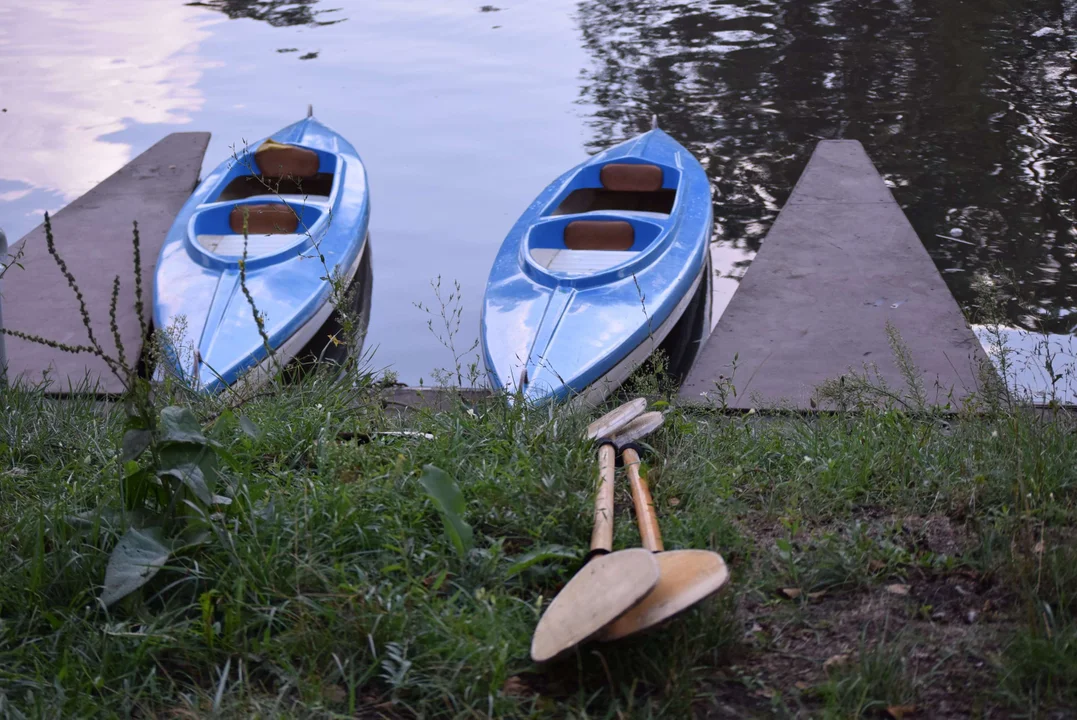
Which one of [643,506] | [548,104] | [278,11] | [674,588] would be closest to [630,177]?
[548,104]

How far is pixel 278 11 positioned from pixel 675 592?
15.4 m

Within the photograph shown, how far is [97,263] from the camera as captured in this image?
279 inches

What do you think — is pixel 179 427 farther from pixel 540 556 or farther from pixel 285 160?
pixel 285 160

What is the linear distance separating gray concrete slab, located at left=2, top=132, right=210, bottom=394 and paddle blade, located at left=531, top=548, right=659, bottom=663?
136 inches

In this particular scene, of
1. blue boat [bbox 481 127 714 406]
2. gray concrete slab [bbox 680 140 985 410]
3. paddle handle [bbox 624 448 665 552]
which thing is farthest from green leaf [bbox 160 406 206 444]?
gray concrete slab [bbox 680 140 985 410]

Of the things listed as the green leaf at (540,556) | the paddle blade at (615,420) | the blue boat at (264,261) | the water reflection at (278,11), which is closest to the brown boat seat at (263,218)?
the blue boat at (264,261)

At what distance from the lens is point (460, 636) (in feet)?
7.07

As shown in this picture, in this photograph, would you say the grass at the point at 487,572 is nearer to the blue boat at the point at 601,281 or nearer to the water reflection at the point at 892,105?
the blue boat at the point at 601,281

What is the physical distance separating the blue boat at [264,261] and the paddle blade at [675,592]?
2640 mm

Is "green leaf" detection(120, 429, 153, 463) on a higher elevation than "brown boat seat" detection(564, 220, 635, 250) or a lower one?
higher

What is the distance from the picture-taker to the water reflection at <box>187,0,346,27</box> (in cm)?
1524

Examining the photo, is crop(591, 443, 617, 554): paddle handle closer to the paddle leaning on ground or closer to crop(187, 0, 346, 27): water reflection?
the paddle leaning on ground

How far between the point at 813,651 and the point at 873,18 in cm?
1303

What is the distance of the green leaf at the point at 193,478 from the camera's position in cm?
239
